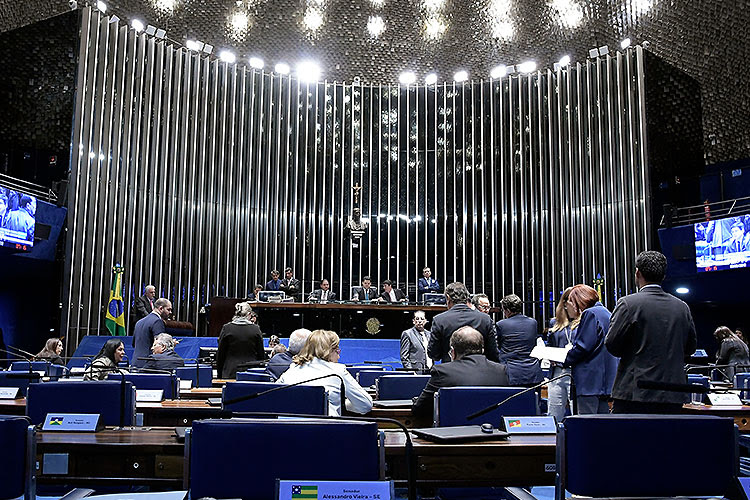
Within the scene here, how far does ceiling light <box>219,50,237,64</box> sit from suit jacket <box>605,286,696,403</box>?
1515 cm

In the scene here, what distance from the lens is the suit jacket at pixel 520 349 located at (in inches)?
243

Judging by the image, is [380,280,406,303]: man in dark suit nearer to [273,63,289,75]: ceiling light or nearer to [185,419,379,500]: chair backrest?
[273,63,289,75]: ceiling light

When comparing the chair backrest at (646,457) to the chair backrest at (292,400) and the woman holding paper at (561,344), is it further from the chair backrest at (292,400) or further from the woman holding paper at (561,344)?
the woman holding paper at (561,344)

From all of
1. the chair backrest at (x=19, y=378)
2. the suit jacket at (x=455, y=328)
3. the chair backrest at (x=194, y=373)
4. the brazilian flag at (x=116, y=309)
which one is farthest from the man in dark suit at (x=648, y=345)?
the brazilian flag at (x=116, y=309)

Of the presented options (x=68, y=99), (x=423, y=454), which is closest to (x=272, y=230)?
(x=68, y=99)

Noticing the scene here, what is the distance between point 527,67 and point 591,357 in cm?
1446

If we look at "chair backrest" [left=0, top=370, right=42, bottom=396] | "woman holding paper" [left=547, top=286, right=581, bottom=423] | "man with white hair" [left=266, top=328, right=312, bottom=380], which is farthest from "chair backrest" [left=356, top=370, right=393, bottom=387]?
"chair backrest" [left=0, top=370, right=42, bottom=396]

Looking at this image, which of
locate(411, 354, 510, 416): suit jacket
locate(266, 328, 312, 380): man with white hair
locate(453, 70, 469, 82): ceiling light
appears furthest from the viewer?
locate(453, 70, 469, 82): ceiling light

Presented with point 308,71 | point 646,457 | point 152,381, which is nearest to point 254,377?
point 152,381

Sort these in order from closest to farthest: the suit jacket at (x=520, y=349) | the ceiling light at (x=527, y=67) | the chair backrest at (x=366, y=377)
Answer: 1. the chair backrest at (x=366, y=377)
2. the suit jacket at (x=520, y=349)
3. the ceiling light at (x=527, y=67)

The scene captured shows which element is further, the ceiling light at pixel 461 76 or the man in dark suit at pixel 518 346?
the ceiling light at pixel 461 76

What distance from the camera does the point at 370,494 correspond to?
1.66 m

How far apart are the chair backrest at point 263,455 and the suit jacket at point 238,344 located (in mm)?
4994

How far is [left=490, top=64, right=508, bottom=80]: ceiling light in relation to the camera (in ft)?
59.0
